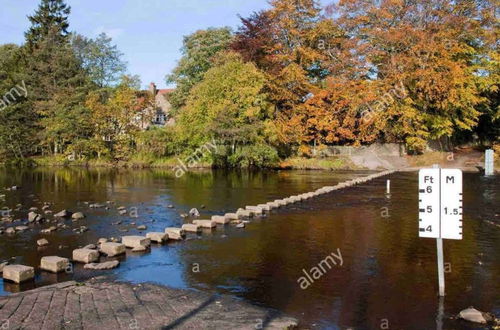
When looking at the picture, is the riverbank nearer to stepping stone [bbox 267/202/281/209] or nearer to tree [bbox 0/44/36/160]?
tree [bbox 0/44/36/160]

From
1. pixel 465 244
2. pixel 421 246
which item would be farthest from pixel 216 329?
pixel 465 244

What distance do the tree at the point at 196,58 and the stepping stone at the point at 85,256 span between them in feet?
162

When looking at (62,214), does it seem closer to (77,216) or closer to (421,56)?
(77,216)

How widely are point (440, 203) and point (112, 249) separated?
8.42 m

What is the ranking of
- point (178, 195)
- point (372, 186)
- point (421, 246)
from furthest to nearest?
point (372, 186) → point (178, 195) → point (421, 246)

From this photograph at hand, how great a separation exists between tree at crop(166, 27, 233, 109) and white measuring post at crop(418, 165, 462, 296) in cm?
5329

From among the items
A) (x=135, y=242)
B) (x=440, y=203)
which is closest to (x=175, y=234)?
(x=135, y=242)

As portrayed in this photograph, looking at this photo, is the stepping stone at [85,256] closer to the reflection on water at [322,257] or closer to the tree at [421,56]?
the reflection on water at [322,257]

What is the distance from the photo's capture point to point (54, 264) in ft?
35.9

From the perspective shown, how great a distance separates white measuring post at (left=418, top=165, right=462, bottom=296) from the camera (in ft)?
27.4

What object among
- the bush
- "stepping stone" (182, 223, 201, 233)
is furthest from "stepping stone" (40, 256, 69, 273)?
the bush

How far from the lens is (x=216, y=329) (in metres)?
7.25

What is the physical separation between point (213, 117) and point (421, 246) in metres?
33.8

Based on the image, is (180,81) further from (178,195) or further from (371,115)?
(178,195)
